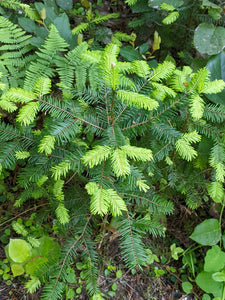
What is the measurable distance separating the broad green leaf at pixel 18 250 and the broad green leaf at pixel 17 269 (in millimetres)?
47

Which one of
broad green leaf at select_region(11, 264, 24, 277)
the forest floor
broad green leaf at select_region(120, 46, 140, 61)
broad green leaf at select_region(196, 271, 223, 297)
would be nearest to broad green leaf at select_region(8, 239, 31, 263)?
broad green leaf at select_region(11, 264, 24, 277)

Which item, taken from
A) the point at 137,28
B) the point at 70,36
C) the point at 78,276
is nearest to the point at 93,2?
the point at 137,28

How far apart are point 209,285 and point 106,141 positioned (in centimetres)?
128

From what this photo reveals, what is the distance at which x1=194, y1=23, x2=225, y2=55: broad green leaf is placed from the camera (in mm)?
1735

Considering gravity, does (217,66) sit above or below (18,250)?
above

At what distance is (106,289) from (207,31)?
1.80 m

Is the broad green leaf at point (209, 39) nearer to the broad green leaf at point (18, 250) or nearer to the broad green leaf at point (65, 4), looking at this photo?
the broad green leaf at point (65, 4)

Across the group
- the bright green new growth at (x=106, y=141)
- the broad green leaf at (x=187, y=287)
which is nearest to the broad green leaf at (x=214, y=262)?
the broad green leaf at (x=187, y=287)

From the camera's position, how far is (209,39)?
1.78m

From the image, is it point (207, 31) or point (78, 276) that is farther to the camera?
point (207, 31)

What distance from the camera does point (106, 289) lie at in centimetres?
163

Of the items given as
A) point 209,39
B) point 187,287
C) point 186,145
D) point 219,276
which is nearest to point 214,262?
point 219,276

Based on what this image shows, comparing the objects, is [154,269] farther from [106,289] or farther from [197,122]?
[197,122]

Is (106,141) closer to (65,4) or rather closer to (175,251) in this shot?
(175,251)
